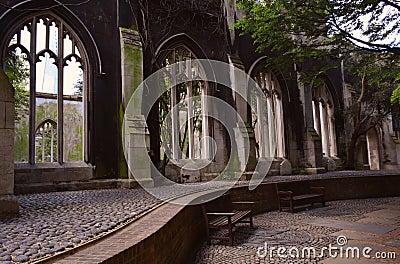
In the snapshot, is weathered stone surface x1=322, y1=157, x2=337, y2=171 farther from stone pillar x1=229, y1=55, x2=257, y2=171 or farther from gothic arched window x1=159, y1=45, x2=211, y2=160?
gothic arched window x1=159, y1=45, x2=211, y2=160

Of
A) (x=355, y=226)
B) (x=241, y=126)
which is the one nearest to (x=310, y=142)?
(x=241, y=126)

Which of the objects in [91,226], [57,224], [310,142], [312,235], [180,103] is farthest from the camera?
[310,142]

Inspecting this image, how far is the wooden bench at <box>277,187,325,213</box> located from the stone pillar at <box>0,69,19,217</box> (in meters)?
6.23

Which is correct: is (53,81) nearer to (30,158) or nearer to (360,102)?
(30,158)

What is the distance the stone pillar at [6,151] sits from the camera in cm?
471

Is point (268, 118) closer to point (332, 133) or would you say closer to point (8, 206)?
point (332, 133)

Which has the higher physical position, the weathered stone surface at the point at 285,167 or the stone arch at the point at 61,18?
the stone arch at the point at 61,18

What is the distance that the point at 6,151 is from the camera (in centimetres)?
481

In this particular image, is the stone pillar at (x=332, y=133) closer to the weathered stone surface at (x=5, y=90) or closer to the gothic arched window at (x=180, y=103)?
the gothic arched window at (x=180, y=103)

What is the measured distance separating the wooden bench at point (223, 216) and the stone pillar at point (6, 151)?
2.94 meters

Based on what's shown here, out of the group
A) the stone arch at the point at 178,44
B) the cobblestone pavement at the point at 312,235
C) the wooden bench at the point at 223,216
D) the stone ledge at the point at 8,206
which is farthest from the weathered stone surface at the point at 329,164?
the stone ledge at the point at 8,206

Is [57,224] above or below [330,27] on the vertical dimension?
below

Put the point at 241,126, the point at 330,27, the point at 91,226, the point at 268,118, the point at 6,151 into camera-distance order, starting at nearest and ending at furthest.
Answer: the point at 91,226, the point at 6,151, the point at 330,27, the point at 241,126, the point at 268,118

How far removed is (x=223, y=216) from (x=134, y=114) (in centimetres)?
381
